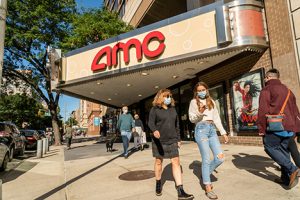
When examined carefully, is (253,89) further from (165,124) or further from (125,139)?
(165,124)

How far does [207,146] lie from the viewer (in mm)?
4000

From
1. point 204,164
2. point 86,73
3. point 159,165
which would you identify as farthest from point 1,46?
point 86,73

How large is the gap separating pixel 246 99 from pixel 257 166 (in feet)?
15.5

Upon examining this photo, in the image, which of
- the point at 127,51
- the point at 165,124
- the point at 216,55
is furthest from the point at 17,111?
the point at 165,124

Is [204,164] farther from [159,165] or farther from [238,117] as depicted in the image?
[238,117]

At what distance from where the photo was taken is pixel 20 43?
22.2 meters

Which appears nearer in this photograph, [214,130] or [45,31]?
[214,130]

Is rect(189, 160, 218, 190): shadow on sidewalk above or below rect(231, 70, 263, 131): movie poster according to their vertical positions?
below

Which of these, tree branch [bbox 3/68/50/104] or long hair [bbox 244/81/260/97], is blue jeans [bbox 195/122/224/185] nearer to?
long hair [bbox 244/81/260/97]

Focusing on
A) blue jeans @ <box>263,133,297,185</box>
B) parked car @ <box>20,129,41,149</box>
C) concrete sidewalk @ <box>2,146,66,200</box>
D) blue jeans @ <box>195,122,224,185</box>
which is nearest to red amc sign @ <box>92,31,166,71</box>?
concrete sidewalk @ <box>2,146,66,200</box>

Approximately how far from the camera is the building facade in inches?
356

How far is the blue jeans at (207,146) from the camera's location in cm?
394

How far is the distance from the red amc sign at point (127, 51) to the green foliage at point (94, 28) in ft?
19.9

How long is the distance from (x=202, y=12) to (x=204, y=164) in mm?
7735
